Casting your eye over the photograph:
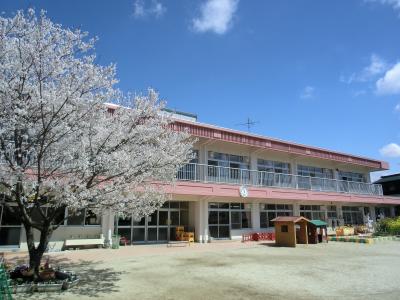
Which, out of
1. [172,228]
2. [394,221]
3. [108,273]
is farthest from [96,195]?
[394,221]

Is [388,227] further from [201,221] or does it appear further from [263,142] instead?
[201,221]

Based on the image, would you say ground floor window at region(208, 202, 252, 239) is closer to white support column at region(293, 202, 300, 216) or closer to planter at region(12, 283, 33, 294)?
white support column at region(293, 202, 300, 216)

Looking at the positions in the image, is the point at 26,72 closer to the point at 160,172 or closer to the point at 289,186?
the point at 160,172

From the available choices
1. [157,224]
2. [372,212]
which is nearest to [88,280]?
[157,224]

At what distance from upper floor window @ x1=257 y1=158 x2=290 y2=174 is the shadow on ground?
46.1ft

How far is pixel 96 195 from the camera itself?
802 cm

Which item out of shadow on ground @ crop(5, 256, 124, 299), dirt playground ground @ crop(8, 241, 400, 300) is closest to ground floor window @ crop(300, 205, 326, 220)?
dirt playground ground @ crop(8, 241, 400, 300)

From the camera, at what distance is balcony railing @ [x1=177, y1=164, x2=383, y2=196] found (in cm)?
1749

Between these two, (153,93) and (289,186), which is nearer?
(153,93)

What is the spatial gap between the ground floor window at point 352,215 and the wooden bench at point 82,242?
69.2 feet

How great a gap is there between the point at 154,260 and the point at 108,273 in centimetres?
261

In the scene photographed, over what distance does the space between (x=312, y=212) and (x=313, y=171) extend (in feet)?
11.1

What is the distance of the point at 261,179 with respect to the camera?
20.3m

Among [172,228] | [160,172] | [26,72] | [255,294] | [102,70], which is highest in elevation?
[102,70]
